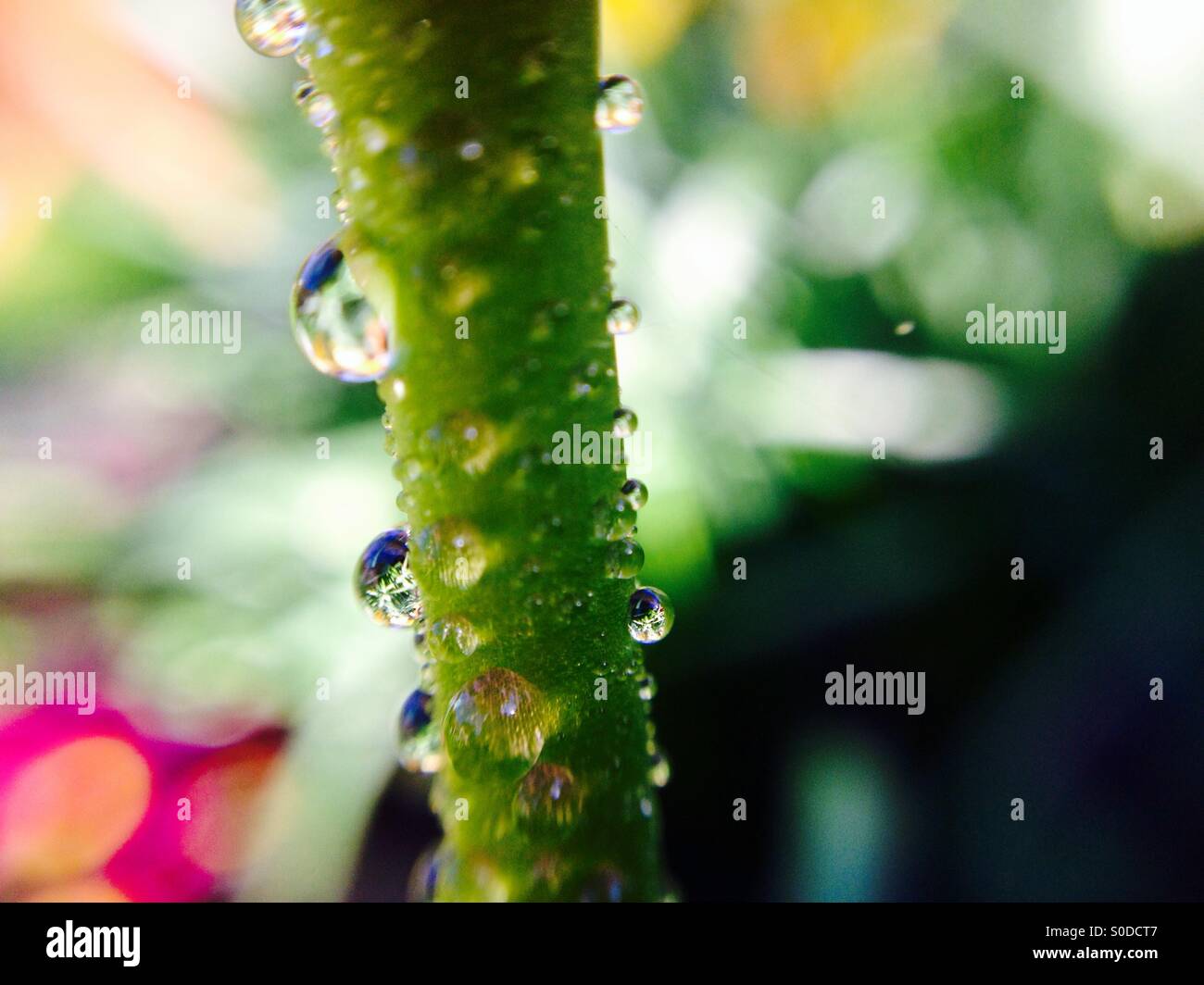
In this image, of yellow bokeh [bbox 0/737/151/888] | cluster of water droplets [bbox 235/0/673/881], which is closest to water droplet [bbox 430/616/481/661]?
cluster of water droplets [bbox 235/0/673/881]

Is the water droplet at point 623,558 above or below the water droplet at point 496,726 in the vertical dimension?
above

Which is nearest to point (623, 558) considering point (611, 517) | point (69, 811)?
point (611, 517)

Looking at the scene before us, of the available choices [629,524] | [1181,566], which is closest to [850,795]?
[1181,566]

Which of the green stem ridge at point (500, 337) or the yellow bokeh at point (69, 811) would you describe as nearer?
the green stem ridge at point (500, 337)

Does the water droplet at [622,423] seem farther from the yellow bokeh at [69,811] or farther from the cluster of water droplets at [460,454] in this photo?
the yellow bokeh at [69,811]

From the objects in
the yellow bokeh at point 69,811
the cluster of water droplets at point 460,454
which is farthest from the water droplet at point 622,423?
the yellow bokeh at point 69,811

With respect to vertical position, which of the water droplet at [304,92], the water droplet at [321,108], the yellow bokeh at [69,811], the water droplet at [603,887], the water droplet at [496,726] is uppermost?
the water droplet at [304,92]
